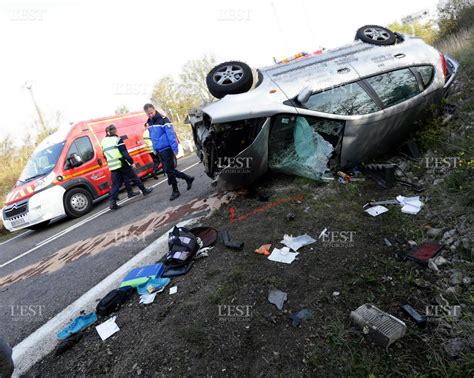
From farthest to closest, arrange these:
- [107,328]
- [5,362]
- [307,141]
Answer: [307,141], [107,328], [5,362]

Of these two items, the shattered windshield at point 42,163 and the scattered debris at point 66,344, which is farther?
the shattered windshield at point 42,163

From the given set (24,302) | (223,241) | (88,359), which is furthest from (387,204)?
(24,302)

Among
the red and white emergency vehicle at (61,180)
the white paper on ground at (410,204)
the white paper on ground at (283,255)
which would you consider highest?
the red and white emergency vehicle at (61,180)

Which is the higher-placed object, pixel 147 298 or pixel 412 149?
pixel 412 149

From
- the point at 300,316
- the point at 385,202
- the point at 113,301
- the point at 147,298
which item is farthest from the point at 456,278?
the point at 113,301

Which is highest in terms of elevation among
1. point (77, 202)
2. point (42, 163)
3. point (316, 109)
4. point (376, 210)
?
point (42, 163)

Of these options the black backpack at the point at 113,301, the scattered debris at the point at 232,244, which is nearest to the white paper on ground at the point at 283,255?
the scattered debris at the point at 232,244

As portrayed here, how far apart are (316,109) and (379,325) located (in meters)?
2.83

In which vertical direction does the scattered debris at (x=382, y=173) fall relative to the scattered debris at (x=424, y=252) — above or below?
above

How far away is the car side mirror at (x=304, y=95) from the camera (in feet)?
13.4

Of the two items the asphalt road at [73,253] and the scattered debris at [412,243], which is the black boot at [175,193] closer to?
the asphalt road at [73,253]

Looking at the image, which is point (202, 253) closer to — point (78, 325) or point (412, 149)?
point (78, 325)

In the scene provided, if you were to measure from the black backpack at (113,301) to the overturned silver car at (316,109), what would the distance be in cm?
203

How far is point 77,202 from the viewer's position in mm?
7812
